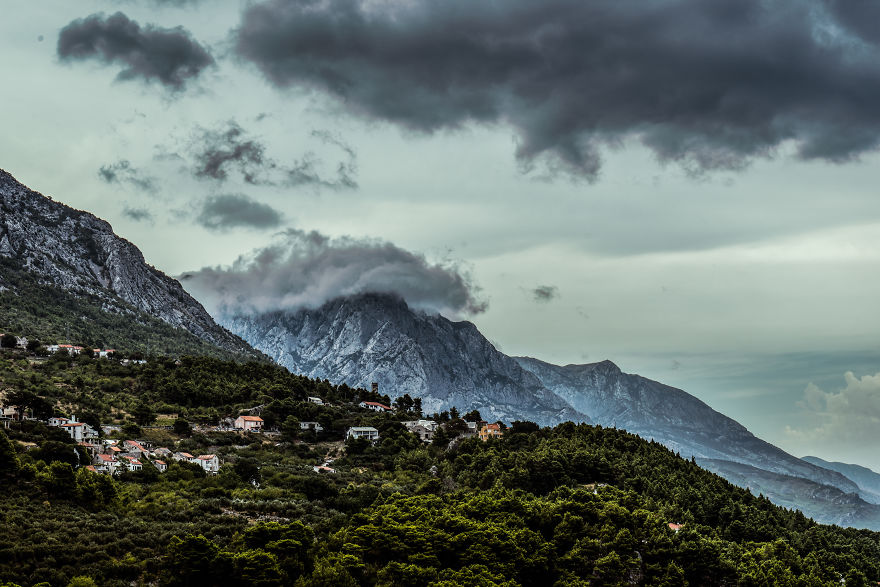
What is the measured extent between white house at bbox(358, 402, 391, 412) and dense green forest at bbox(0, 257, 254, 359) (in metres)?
42.6

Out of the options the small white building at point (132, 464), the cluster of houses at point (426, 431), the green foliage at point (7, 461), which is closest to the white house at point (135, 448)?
the small white building at point (132, 464)

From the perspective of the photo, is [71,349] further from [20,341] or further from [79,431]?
[79,431]

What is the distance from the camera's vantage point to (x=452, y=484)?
77.2 m

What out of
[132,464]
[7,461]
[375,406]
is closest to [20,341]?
[375,406]

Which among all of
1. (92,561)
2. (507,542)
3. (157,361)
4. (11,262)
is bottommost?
(92,561)

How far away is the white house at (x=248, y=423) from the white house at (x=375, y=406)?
31.1 metres

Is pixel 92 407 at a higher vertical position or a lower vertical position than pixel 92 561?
higher

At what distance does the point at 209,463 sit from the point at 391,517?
3008 centimetres

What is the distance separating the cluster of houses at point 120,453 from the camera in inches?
2753

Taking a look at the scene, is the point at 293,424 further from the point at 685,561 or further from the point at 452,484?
the point at 685,561

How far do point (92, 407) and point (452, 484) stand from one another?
155ft

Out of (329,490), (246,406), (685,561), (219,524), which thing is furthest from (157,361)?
(685,561)

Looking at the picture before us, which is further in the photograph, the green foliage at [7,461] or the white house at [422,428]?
the white house at [422,428]

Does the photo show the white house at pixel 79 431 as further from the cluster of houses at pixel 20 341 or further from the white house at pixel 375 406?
the white house at pixel 375 406
